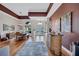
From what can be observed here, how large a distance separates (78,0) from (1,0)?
4.09ft

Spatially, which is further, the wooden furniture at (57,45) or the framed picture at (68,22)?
the wooden furniture at (57,45)

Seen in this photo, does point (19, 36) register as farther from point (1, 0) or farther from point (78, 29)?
point (1, 0)

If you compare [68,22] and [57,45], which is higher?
[68,22]

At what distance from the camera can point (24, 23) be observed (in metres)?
17.3

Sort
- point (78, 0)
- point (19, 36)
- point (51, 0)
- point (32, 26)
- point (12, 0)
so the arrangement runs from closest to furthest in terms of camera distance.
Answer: point (78, 0), point (12, 0), point (51, 0), point (19, 36), point (32, 26)

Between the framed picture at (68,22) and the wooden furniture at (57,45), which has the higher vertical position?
the framed picture at (68,22)

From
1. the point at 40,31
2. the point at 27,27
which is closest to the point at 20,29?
the point at 27,27

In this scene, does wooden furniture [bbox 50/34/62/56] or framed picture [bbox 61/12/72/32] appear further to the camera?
wooden furniture [bbox 50/34/62/56]

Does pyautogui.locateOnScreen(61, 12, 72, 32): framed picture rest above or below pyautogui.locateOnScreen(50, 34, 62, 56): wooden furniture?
above

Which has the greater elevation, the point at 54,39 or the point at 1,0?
the point at 1,0

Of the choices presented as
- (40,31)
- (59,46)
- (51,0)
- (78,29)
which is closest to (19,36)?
(40,31)

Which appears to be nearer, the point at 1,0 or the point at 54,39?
the point at 1,0

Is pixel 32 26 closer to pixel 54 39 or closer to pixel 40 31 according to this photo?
pixel 40 31

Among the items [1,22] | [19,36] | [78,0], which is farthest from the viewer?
[19,36]
